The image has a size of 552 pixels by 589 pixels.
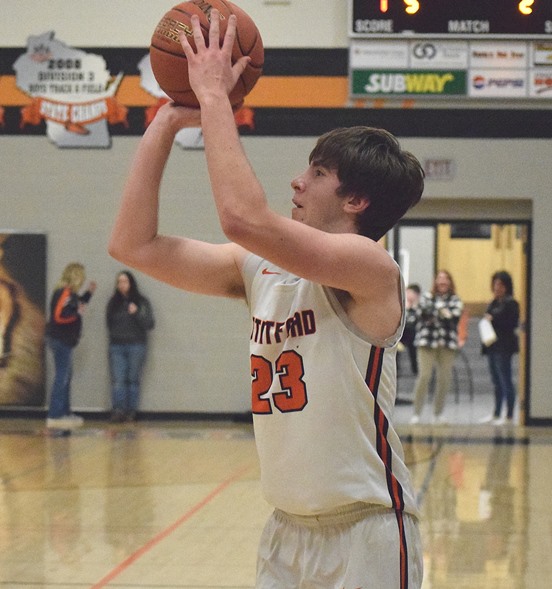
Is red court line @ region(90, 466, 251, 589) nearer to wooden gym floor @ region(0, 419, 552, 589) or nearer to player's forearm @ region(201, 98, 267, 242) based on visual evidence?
wooden gym floor @ region(0, 419, 552, 589)

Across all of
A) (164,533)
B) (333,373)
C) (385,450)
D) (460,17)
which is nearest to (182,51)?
(333,373)

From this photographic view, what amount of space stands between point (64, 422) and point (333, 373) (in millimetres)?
10106

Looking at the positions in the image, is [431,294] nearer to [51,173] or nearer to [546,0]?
[546,0]

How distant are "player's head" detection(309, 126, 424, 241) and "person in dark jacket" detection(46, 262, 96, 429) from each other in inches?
375

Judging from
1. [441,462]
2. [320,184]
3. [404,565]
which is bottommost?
[441,462]

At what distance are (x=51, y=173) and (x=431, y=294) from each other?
466 cm

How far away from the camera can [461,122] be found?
1235 centimetres

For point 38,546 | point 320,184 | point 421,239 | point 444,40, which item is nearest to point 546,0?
point 444,40

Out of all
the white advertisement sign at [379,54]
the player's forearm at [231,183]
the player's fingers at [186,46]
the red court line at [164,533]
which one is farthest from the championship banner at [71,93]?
the player's forearm at [231,183]

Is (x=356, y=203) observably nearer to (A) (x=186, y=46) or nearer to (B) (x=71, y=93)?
(A) (x=186, y=46)

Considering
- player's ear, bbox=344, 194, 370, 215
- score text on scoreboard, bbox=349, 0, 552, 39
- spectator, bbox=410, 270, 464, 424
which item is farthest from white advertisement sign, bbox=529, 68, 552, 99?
player's ear, bbox=344, 194, 370, 215

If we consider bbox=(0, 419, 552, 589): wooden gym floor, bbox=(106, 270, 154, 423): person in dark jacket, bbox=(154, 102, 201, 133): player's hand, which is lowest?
bbox=(0, 419, 552, 589): wooden gym floor

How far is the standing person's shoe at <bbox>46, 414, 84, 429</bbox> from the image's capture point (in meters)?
11.8

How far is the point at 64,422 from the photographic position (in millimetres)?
12031
